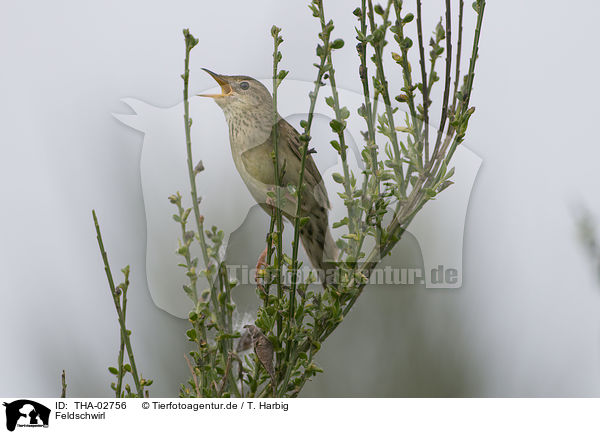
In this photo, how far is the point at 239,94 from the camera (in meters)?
1.10

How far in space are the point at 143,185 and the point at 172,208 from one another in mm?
89

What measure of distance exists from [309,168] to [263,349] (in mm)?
380

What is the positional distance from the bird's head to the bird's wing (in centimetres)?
8

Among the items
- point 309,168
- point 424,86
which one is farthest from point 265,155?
point 424,86

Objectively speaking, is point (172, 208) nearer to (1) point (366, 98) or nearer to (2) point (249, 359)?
(2) point (249, 359)

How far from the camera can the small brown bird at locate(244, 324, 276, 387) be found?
740 millimetres

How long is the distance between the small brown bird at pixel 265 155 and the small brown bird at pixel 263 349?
0.22m

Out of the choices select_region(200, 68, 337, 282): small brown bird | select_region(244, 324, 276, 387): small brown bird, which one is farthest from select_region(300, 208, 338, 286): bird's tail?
select_region(244, 324, 276, 387): small brown bird

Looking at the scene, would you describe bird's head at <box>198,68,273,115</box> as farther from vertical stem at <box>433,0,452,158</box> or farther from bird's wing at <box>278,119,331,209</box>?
vertical stem at <box>433,0,452,158</box>

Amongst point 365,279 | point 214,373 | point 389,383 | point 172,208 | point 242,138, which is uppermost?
point 242,138

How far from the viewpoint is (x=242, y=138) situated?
106 cm

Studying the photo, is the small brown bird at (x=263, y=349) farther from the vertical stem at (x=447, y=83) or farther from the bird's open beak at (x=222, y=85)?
the bird's open beak at (x=222, y=85)
